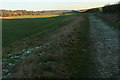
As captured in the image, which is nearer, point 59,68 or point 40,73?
point 40,73

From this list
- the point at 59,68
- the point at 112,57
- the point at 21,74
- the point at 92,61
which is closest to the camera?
the point at 21,74

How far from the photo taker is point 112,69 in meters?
5.85

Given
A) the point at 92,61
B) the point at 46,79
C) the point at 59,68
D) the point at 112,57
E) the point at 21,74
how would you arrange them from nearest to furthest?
1. the point at 46,79
2. the point at 21,74
3. the point at 59,68
4. the point at 92,61
5. the point at 112,57

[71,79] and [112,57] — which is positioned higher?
[112,57]

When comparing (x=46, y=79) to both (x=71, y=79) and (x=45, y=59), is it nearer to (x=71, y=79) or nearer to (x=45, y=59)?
(x=71, y=79)

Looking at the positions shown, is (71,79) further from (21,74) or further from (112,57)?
(112,57)

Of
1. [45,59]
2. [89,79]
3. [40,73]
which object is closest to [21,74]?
[40,73]

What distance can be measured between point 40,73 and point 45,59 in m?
1.95

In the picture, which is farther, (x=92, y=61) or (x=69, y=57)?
(x=69, y=57)

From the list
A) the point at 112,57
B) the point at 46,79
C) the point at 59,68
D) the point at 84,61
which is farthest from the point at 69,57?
the point at 46,79

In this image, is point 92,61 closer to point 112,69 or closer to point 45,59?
point 112,69

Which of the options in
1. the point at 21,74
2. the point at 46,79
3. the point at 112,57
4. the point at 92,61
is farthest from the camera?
the point at 112,57

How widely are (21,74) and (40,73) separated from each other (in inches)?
29.0

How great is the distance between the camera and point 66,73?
5.46 meters
